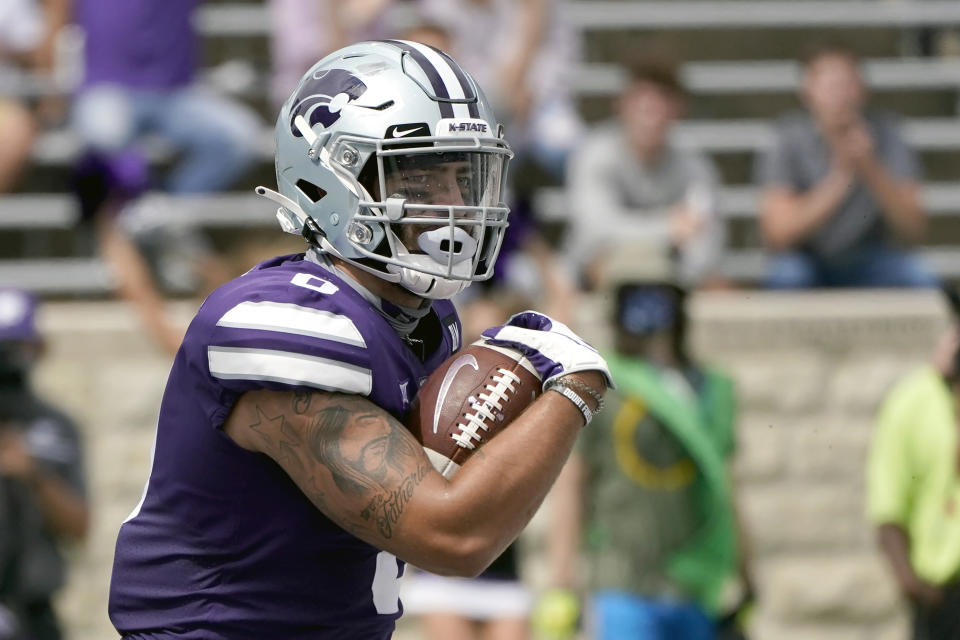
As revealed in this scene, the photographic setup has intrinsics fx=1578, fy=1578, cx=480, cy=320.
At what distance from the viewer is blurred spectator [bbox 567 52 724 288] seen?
249 inches

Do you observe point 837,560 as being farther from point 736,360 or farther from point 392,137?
point 392,137

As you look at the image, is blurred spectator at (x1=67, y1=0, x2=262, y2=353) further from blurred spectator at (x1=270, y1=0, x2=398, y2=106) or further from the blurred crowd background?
blurred spectator at (x1=270, y1=0, x2=398, y2=106)

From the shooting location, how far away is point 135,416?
6352 mm

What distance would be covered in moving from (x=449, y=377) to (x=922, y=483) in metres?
2.92

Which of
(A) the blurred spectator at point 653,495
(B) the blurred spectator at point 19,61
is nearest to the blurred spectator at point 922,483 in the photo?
(A) the blurred spectator at point 653,495

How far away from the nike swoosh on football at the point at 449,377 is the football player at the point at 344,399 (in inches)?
3.0

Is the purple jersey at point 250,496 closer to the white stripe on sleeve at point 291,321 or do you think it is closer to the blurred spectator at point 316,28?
the white stripe on sleeve at point 291,321

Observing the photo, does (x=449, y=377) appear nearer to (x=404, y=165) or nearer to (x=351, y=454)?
(x=351, y=454)

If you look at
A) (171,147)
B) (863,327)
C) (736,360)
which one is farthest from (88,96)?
(863,327)

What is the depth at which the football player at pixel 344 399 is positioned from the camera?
8.25ft

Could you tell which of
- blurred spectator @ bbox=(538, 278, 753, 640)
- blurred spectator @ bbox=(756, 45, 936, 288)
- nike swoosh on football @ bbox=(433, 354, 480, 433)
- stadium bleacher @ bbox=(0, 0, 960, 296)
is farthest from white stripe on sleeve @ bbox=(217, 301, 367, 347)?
stadium bleacher @ bbox=(0, 0, 960, 296)

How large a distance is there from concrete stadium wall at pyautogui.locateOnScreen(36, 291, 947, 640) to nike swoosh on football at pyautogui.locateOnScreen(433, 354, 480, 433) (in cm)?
367

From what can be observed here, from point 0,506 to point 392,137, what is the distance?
2735mm

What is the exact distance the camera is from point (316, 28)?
6.58 m
